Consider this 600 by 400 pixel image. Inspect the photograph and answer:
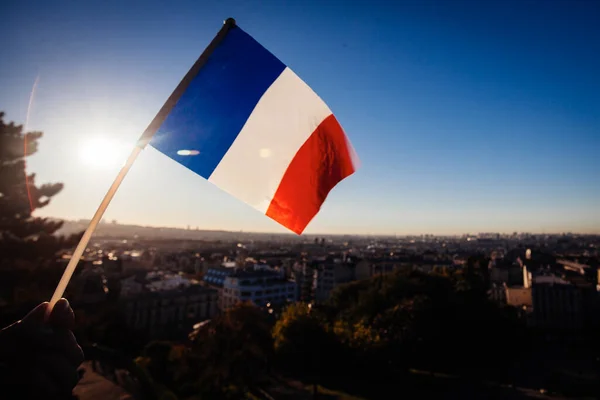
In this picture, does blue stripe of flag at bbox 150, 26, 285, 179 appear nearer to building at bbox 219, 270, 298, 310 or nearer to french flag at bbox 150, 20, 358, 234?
french flag at bbox 150, 20, 358, 234

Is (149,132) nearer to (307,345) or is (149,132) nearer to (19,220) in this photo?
(19,220)

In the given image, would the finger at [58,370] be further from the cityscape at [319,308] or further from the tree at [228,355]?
the tree at [228,355]

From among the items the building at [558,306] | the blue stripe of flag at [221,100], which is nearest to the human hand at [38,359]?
the blue stripe of flag at [221,100]

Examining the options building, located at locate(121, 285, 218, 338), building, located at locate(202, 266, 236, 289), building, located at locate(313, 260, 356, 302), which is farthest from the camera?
building, located at locate(313, 260, 356, 302)

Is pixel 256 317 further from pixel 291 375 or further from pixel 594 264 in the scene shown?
pixel 594 264

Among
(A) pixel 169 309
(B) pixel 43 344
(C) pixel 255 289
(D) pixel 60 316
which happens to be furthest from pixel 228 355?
(C) pixel 255 289

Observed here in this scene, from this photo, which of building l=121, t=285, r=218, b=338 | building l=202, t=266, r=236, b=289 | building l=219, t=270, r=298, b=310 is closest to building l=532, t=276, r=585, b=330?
building l=219, t=270, r=298, b=310

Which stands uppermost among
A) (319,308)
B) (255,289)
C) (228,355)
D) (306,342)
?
(228,355)
